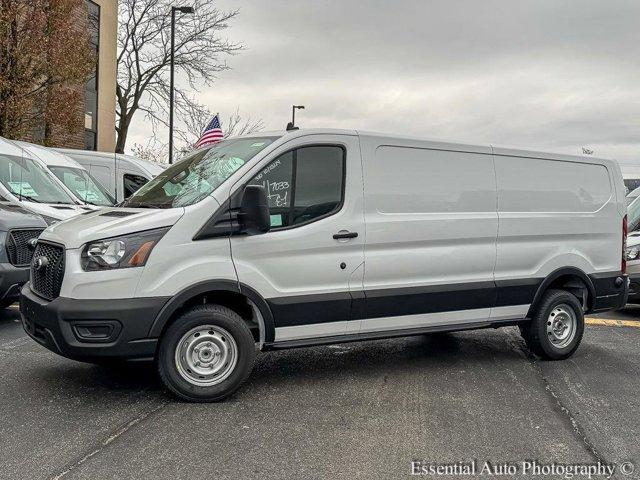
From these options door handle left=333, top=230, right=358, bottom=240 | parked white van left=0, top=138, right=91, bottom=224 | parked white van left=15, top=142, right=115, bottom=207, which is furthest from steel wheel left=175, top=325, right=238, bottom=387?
parked white van left=15, top=142, right=115, bottom=207

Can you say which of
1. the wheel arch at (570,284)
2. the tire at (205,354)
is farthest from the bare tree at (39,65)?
the wheel arch at (570,284)

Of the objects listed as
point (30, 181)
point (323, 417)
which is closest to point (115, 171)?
point (30, 181)

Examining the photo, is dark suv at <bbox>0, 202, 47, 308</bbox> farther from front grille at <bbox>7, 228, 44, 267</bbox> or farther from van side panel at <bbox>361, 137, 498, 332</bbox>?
van side panel at <bbox>361, 137, 498, 332</bbox>

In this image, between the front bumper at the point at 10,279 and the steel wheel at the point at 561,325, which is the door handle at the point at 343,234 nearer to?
the steel wheel at the point at 561,325

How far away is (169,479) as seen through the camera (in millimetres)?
3494

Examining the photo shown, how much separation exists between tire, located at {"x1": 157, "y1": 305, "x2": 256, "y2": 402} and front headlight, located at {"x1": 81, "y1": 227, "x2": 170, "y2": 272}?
542 mm

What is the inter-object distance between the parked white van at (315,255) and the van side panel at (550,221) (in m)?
0.01

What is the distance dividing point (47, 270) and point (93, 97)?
2689 centimetres

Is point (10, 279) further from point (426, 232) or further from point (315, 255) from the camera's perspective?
point (426, 232)

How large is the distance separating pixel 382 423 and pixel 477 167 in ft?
8.44

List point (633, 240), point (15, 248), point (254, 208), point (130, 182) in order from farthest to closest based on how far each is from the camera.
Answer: point (130, 182) → point (633, 240) → point (15, 248) → point (254, 208)

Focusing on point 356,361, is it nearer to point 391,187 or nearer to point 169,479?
point 391,187

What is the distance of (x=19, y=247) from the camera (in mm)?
7027

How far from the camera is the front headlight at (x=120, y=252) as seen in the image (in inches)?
175
